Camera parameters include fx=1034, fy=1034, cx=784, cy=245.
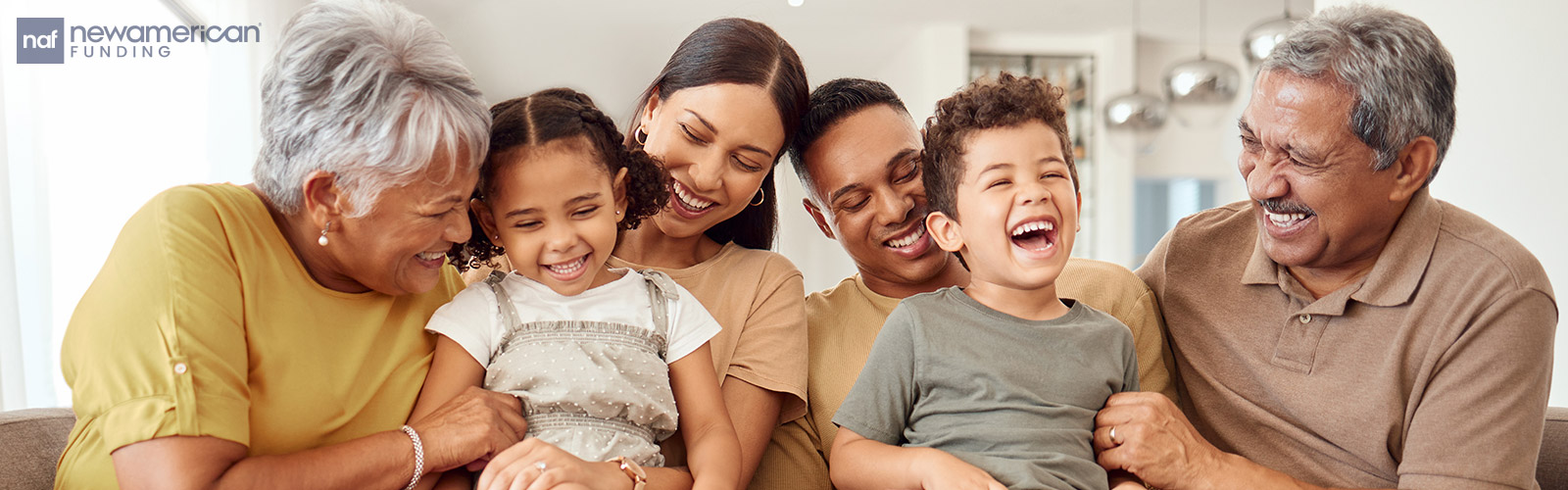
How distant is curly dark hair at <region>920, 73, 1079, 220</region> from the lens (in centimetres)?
164

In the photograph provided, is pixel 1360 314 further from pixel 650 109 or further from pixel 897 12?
pixel 897 12

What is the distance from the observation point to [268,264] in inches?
57.9

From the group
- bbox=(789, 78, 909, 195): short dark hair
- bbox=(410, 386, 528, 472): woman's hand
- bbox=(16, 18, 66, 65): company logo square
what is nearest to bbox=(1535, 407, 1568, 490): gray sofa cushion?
bbox=(789, 78, 909, 195): short dark hair

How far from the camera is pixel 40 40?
3.41 metres

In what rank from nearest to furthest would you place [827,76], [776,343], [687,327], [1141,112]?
[687,327] → [776,343] → [1141,112] → [827,76]

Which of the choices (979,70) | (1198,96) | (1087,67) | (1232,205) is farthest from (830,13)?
(1232,205)

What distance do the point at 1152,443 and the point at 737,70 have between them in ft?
3.24

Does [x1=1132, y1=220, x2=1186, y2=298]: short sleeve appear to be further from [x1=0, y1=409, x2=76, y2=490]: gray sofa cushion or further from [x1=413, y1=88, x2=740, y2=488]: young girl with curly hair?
[x1=0, y1=409, x2=76, y2=490]: gray sofa cushion

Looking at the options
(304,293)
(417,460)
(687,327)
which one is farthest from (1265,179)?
(304,293)

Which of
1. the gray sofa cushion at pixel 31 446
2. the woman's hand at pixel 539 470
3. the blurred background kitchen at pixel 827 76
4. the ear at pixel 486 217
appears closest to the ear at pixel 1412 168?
the blurred background kitchen at pixel 827 76

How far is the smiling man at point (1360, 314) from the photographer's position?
1.61 metres

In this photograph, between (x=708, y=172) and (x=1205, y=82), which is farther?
(x=1205, y=82)

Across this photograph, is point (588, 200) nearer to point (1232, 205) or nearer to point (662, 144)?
point (662, 144)

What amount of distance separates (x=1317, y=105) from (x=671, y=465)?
1.25 m
